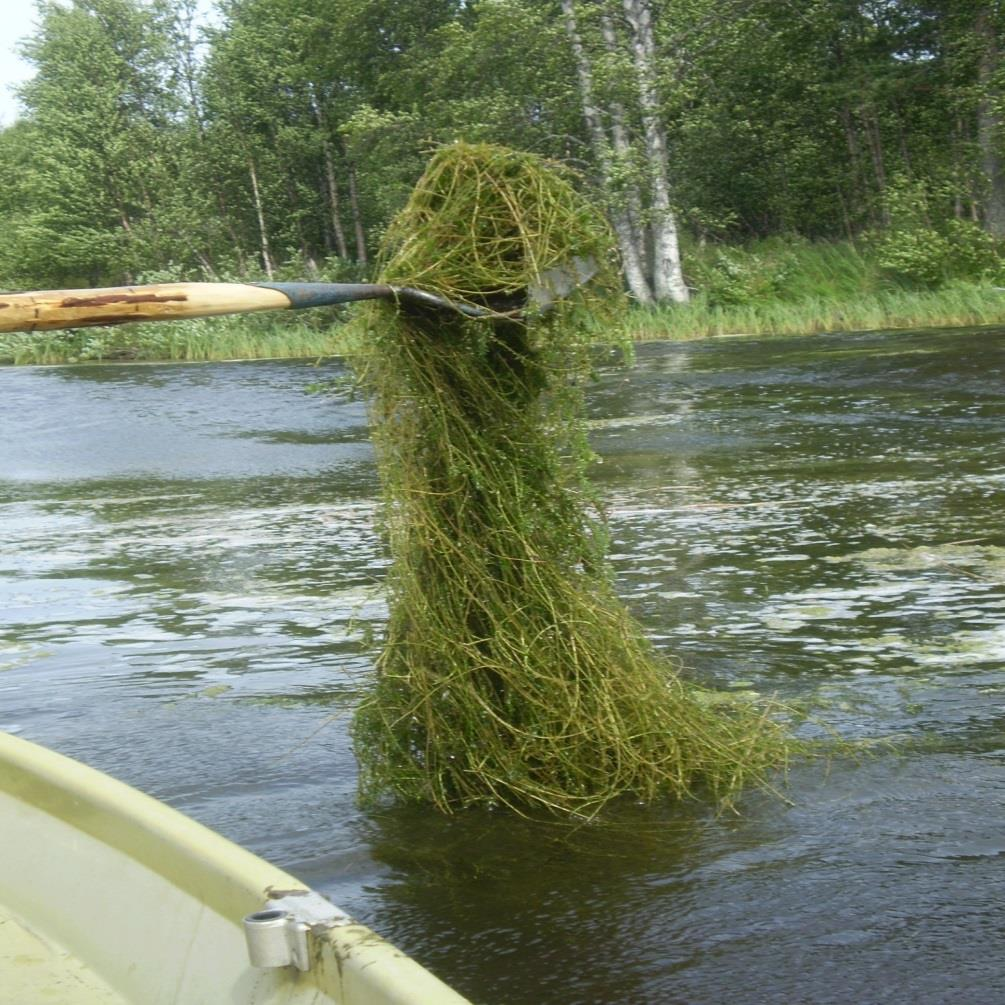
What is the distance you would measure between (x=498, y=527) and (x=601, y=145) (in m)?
26.6

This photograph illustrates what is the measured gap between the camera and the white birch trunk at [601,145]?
98.5ft

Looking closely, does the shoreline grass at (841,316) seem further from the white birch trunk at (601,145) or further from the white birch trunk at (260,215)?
the white birch trunk at (260,215)

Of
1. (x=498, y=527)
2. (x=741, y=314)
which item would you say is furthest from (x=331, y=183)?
(x=498, y=527)

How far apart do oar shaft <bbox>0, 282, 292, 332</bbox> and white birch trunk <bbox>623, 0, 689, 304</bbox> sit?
88.7ft

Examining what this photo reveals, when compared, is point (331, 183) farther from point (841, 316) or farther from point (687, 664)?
point (687, 664)

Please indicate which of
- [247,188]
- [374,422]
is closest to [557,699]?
[374,422]

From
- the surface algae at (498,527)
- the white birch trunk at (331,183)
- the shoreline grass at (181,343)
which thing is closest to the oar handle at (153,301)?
the surface algae at (498,527)

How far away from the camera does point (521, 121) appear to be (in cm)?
3181

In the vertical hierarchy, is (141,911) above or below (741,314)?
below

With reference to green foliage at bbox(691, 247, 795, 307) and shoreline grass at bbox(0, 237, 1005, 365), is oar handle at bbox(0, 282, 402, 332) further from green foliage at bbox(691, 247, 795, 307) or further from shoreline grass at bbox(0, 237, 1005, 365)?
green foliage at bbox(691, 247, 795, 307)

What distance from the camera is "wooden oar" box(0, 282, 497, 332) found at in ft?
11.9

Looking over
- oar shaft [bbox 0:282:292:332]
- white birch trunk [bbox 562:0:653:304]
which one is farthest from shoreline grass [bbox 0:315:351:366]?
oar shaft [bbox 0:282:292:332]

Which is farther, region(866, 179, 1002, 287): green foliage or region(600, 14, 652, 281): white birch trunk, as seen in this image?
region(600, 14, 652, 281): white birch trunk

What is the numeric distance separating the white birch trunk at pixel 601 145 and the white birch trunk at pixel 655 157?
1.53ft
